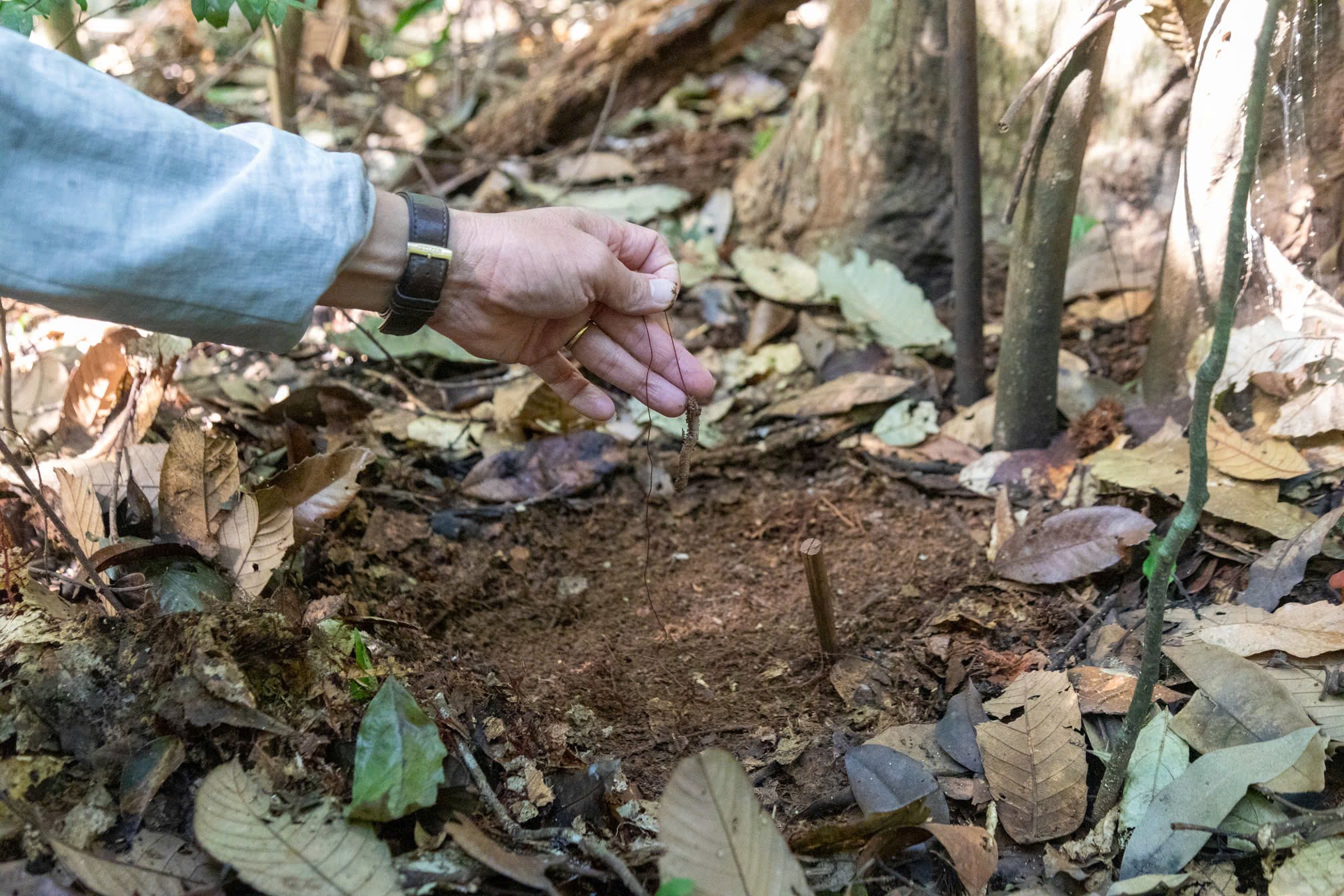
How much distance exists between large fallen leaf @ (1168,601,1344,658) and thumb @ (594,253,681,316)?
3.48 feet

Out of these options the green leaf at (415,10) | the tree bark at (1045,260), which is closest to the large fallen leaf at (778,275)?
the tree bark at (1045,260)

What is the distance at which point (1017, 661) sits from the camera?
1.64 meters

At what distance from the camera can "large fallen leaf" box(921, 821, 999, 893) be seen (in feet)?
3.98

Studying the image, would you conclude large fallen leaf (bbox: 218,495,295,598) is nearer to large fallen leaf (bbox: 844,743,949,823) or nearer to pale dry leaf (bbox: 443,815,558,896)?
pale dry leaf (bbox: 443,815,558,896)

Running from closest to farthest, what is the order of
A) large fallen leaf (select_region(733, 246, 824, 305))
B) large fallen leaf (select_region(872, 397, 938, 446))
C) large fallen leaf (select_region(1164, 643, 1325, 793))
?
large fallen leaf (select_region(1164, 643, 1325, 793))
large fallen leaf (select_region(872, 397, 938, 446))
large fallen leaf (select_region(733, 246, 824, 305))

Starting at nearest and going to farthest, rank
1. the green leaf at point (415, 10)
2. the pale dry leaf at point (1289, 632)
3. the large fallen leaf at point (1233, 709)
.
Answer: the large fallen leaf at point (1233, 709) → the pale dry leaf at point (1289, 632) → the green leaf at point (415, 10)

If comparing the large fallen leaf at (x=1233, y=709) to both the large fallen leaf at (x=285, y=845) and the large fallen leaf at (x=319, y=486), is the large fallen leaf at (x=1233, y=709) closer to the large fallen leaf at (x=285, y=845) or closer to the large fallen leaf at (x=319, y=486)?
the large fallen leaf at (x=285, y=845)

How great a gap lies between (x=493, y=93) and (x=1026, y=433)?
299cm

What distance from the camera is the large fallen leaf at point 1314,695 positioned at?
1323mm

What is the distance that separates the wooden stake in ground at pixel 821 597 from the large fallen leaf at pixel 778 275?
4.31 ft

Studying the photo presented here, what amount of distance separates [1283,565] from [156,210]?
184cm

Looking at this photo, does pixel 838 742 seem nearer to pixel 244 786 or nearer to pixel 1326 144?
pixel 244 786

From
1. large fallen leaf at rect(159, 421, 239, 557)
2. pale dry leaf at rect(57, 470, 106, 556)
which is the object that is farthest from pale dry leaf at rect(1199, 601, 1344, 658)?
pale dry leaf at rect(57, 470, 106, 556)

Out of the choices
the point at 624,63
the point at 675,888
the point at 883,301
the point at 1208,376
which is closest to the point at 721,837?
the point at 675,888
